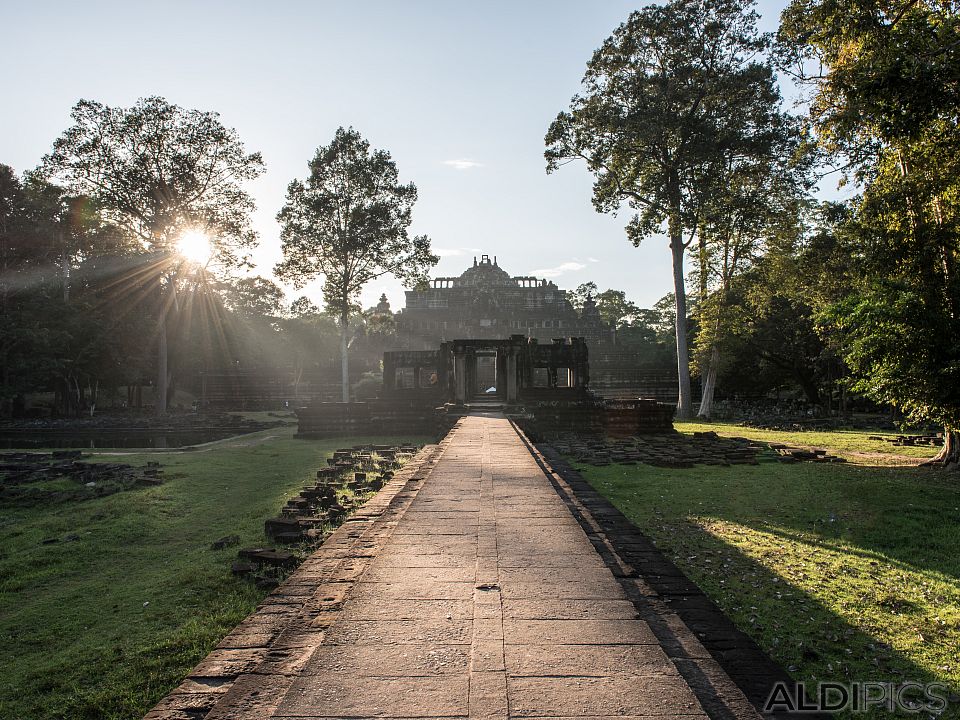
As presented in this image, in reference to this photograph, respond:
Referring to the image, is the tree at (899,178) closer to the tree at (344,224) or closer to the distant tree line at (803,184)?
the distant tree line at (803,184)

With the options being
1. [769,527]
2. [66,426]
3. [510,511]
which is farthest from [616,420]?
[66,426]

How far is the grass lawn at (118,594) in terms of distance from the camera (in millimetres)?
3195

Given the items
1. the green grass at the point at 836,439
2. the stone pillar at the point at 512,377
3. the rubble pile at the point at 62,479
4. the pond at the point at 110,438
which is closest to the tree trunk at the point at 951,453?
the green grass at the point at 836,439

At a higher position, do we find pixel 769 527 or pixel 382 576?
pixel 382 576

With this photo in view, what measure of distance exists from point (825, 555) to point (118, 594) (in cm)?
608

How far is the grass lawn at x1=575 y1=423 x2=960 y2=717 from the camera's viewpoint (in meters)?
3.51

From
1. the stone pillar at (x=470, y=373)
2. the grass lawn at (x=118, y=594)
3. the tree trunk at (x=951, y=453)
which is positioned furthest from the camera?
the stone pillar at (x=470, y=373)

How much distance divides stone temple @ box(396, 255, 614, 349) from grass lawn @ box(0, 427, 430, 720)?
1621 inches

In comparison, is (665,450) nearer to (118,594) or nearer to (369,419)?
(369,419)

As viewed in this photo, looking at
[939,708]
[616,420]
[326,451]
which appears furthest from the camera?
[616,420]

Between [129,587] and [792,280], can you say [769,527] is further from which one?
[792,280]

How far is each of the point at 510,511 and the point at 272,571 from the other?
2.07m

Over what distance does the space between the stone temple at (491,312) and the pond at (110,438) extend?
2925cm

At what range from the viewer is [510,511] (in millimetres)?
A: 5262
